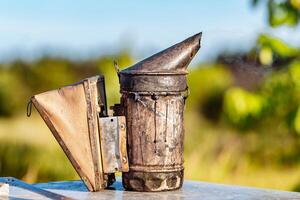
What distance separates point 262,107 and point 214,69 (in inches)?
351

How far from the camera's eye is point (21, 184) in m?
5.04

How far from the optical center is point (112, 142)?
5191 mm

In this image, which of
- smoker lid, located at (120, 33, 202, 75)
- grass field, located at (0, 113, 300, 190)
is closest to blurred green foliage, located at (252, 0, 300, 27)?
grass field, located at (0, 113, 300, 190)

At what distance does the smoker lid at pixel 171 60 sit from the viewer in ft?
16.9

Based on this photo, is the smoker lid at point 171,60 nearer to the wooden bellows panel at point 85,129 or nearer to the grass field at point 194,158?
the wooden bellows panel at point 85,129

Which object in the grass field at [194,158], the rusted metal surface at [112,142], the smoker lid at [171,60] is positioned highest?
the smoker lid at [171,60]

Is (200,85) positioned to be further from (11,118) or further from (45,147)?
(45,147)

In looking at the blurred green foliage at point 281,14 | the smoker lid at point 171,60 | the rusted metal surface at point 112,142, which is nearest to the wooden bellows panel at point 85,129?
the rusted metal surface at point 112,142

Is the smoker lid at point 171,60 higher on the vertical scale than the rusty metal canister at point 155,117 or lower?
higher

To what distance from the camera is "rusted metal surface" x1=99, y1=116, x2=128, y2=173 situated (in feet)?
17.0

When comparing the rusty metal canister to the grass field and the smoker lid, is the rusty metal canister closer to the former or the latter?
the smoker lid

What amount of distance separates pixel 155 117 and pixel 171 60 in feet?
1.03

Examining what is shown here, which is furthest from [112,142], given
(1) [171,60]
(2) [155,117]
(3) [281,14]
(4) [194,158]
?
(4) [194,158]

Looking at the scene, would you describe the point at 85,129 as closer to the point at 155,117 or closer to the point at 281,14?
the point at 155,117
